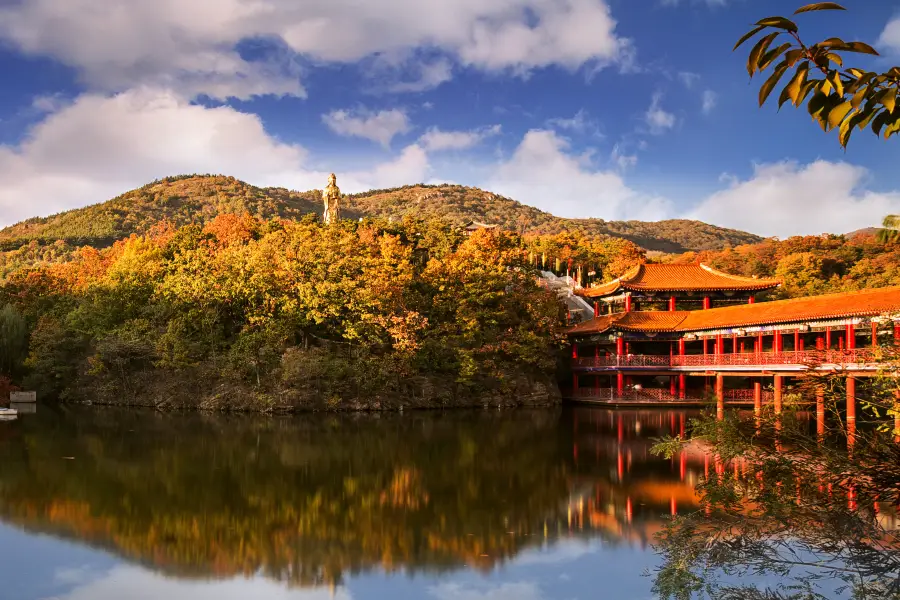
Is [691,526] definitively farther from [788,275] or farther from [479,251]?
[788,275]

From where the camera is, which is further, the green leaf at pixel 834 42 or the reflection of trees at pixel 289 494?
the reflection of trees at pixel 289 494

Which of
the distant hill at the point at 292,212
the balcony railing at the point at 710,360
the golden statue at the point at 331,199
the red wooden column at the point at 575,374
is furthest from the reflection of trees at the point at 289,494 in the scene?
the distant hill at the point at 292,212

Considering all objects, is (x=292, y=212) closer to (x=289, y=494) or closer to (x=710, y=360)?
(x=710, y=360)

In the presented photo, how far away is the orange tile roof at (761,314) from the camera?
61.0 ft

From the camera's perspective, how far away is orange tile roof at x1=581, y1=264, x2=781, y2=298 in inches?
1082

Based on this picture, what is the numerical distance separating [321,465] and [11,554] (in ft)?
22.1

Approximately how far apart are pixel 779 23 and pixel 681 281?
90.3 feet

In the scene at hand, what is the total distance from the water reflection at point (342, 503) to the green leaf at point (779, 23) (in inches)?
251

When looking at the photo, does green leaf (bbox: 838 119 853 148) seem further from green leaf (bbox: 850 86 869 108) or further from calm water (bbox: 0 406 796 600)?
calm water (bbox: 0 406 796 600)

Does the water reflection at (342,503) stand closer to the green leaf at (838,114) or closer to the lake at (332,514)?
the lake at (332,514)

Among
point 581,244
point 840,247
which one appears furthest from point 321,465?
point 581,244

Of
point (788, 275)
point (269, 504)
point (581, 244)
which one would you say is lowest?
point (269, 504)

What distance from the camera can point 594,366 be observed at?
28344 millimetres

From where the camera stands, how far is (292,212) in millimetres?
84312
